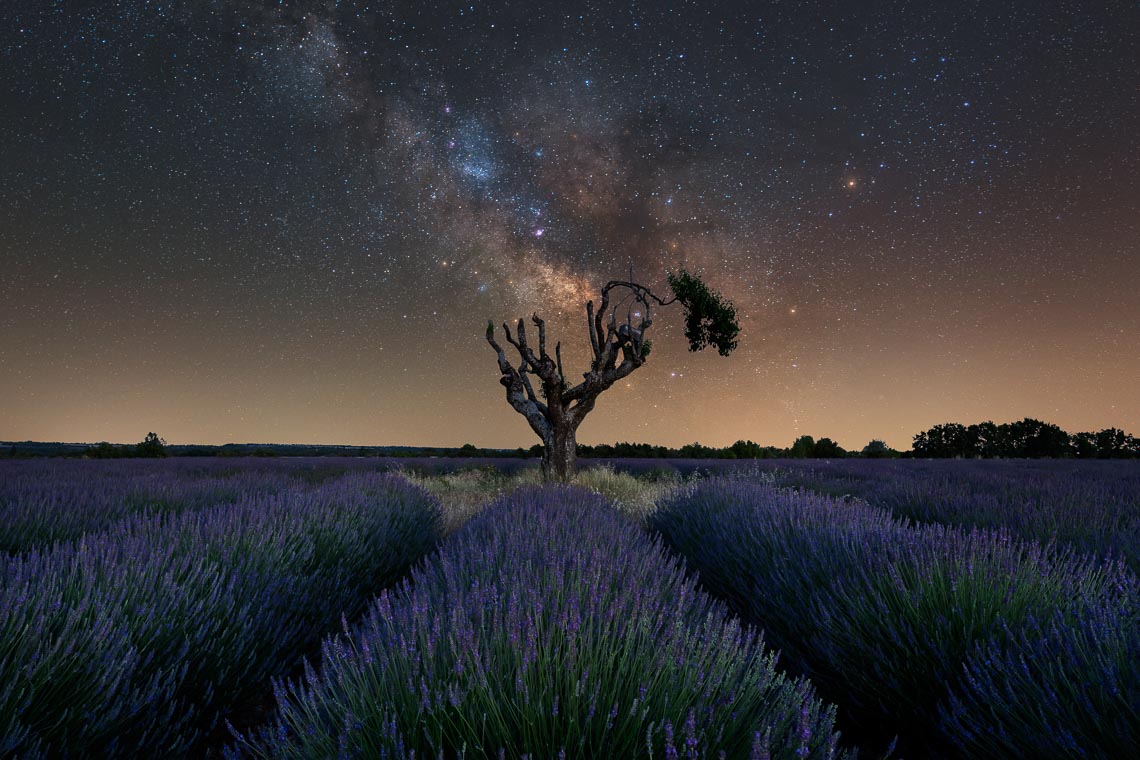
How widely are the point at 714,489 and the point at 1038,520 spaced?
2899 millimetres

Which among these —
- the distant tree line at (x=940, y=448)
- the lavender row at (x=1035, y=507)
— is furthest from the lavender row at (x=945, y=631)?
the distant tree line at (x=940, y=448)

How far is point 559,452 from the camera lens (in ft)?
37.9

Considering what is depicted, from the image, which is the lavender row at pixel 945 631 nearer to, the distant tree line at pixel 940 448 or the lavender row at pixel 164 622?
the lavender row at pixel 164 622

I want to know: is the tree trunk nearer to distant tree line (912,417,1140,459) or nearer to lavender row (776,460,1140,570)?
lavender row (776,460,1140,570)

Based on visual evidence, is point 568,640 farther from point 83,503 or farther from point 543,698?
point 83,503

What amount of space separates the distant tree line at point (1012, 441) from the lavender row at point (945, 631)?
1278 inches

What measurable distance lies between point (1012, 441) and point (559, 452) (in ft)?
115

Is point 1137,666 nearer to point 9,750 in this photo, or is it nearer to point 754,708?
point 754,708

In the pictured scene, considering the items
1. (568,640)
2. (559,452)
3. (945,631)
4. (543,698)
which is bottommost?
(945,631)

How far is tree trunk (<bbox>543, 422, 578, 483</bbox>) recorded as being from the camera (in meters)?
11.5

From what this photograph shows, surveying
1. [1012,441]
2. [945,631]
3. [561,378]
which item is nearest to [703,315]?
[561,378]

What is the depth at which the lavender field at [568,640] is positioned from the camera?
1.41 meters

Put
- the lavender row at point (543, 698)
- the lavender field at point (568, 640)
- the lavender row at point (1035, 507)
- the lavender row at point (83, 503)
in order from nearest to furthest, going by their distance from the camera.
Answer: the lavender row at point (543, 698) < the lavender field at point (568, 640) < the lavender row at point (1035, 507) < the lavender row at point (83, 503)

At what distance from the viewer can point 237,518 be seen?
3875mm
